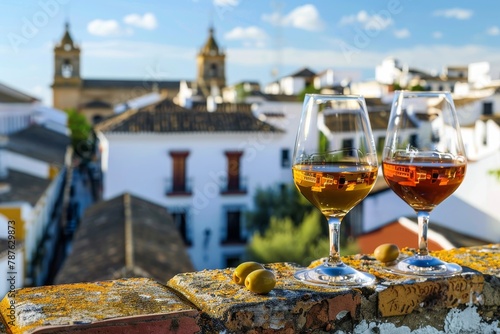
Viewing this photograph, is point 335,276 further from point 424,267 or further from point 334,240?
point 424,267

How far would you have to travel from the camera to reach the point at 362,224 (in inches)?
597

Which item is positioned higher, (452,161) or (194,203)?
(452,161)

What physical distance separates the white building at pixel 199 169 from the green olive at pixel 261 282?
1786cm

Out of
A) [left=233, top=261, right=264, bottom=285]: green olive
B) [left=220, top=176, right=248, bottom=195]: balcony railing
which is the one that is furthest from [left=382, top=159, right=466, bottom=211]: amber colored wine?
[left=220, top=176, right=248, bottom=195]: balcony railing

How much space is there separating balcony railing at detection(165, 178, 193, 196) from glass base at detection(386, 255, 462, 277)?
18.0m

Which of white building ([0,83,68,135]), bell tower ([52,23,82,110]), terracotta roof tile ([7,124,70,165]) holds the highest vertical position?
bell tower ([52,23,82,110])

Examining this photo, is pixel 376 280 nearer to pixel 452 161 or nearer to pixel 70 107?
pixel 452 161

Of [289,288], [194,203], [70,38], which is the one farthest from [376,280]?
[70,38]

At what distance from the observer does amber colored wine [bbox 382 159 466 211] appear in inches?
66.5

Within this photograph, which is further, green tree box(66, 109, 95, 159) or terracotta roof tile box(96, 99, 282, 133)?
green tree box(66, 109, 95, 159)

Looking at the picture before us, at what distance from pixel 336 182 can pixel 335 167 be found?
0.04m

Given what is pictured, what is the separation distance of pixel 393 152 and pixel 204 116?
19127 millimetres

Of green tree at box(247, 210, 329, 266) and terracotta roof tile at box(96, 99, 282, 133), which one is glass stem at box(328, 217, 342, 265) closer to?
green tree at box(247, 210, 329, 266)

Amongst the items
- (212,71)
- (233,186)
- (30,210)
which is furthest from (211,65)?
(30,210)
